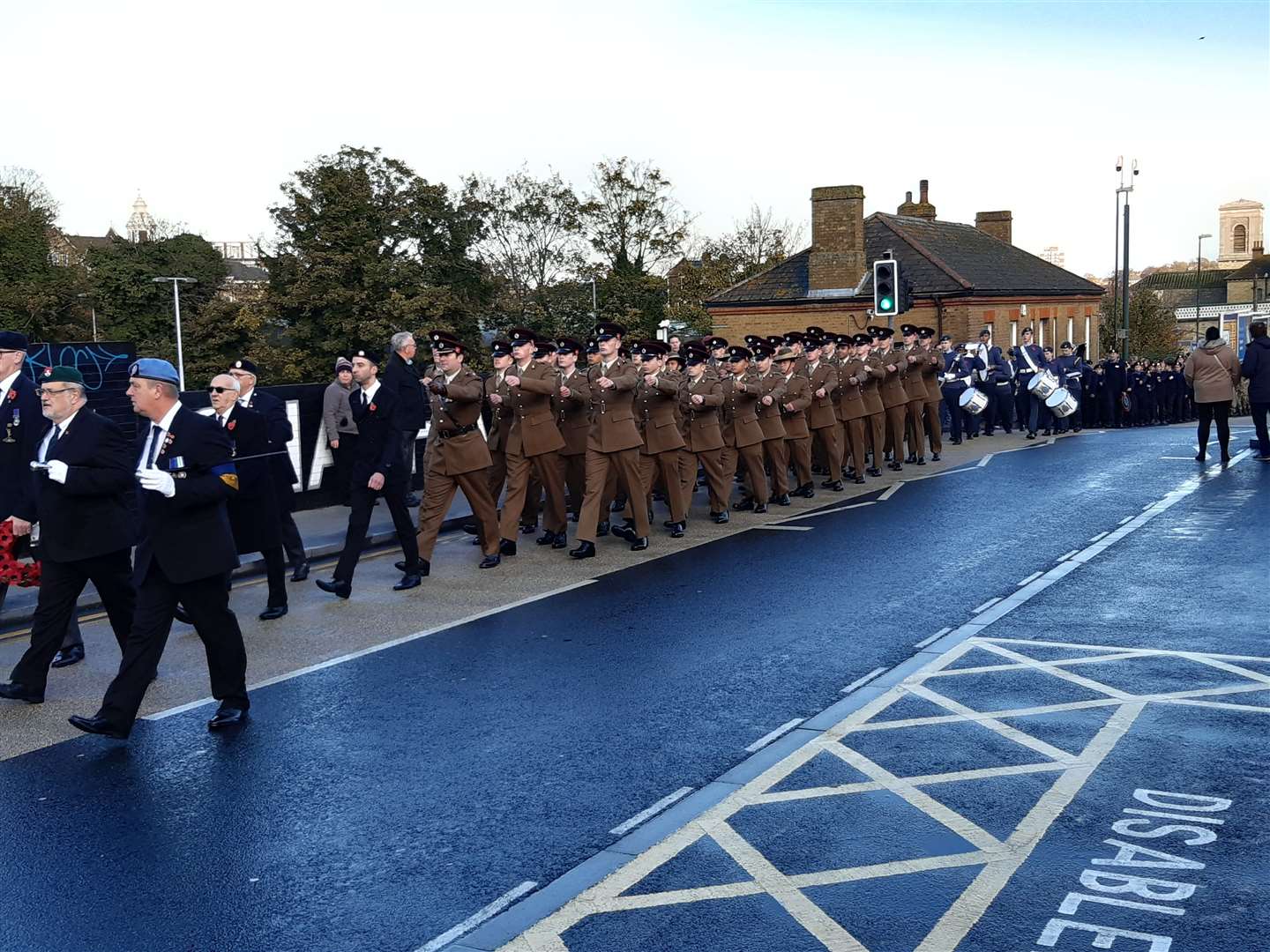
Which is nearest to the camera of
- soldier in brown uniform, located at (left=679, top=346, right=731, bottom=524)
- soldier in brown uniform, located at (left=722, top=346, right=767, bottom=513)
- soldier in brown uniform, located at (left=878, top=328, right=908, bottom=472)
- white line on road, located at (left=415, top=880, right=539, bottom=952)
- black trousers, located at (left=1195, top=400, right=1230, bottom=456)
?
white line on road, located at (left=415, top=880, right=539, bottom=952)

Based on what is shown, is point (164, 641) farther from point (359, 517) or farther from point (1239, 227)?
point (1239, 227)

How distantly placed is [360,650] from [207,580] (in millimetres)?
2048

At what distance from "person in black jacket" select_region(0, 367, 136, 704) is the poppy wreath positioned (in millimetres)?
978

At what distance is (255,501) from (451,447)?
6.99ft

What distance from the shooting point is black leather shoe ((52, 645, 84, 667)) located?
Answer: 8.96 metres

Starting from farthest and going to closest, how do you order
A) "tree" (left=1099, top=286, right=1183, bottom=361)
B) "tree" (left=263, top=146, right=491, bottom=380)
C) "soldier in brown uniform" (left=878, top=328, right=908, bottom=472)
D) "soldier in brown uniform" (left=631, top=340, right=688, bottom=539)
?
"tree" (left=1099, top=286, right=1183, bottom=361) → "tree" (left=263, top=146, right=491, bottom=380) → "soldier in brown uniform" (left=878, top=328, right=908, bottom=472) → "soldier in brown uniform" (left=631, top=340, right=688, bottom=539)

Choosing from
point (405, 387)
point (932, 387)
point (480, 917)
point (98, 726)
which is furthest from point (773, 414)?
point (480, 917)

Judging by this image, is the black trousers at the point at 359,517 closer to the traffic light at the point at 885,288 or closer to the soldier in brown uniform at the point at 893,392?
the soldier in brown uniform at the point at 893,392

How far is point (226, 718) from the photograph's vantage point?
23.9 feet

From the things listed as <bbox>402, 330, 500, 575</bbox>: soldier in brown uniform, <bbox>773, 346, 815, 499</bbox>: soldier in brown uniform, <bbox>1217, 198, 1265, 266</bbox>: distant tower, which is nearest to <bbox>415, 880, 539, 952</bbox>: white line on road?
<bbox>402, 330, 500, 575</bbox>: soldier in brown uniform

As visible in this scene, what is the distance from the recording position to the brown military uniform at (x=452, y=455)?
11.8 metres

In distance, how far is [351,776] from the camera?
20.9 ft

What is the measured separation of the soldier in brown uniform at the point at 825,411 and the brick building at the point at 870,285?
71.7ft

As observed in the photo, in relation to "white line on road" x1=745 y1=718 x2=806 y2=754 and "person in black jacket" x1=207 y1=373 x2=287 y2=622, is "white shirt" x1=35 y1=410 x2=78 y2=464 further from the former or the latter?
"white line on road" x1=745 y1=718 x2=806 y2=754
